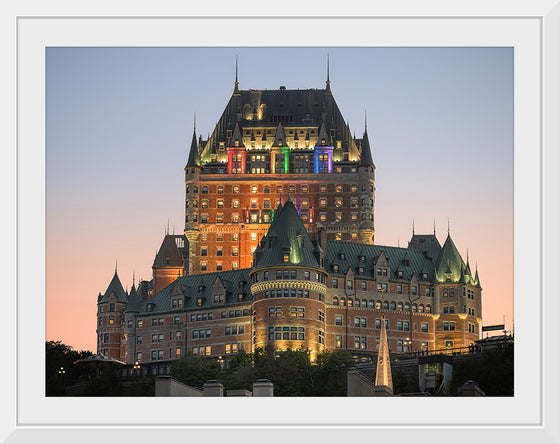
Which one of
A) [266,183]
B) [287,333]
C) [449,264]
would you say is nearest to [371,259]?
[449,264]

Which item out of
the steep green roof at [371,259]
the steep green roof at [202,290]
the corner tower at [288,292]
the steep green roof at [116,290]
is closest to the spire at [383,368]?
the corner tower at [288,292]

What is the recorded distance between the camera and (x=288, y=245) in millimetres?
129125

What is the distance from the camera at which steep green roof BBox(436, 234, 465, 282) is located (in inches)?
5546

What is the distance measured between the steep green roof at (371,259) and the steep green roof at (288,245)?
412 centimetres

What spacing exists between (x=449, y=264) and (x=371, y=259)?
9.56 m

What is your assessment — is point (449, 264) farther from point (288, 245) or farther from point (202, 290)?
point (202, 290)

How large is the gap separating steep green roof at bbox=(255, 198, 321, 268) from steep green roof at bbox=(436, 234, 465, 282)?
1713 centimetres

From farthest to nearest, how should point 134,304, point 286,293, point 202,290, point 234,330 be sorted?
1. point 134,304
2. point 202,290
3. point 234,330
4. point 286,293

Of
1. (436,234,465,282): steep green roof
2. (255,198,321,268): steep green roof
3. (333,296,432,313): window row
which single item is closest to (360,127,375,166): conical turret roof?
(436,234,465,282): steep green roof

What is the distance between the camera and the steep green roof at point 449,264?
462 ft

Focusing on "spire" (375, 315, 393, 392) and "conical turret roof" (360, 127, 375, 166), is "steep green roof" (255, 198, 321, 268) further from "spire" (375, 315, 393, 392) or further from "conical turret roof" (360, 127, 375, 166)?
"conical turret roof" (360, 127, 375, 166)

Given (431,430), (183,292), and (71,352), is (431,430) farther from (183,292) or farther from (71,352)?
(71,352)

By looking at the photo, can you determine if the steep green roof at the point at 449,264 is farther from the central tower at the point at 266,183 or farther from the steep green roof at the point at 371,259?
the central tower at the point at 266,183
